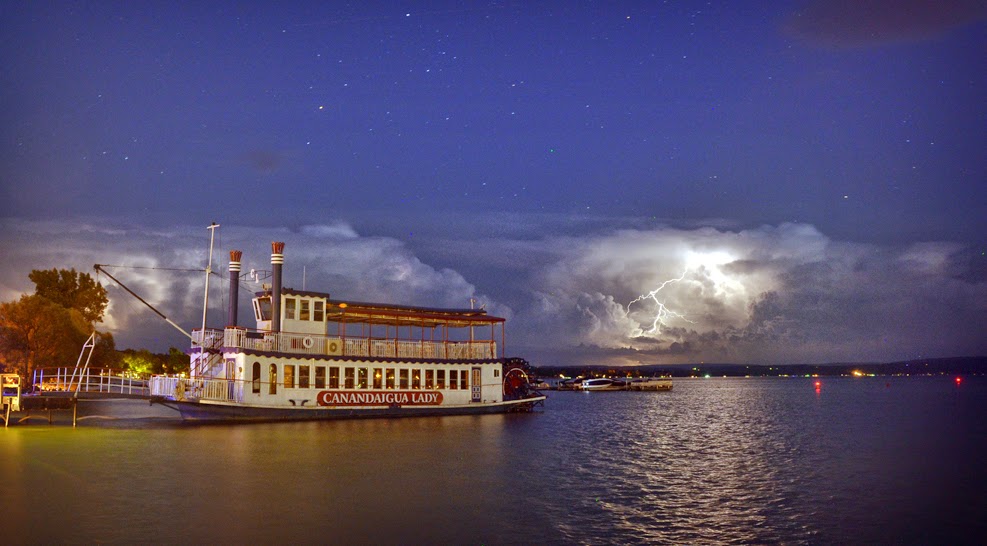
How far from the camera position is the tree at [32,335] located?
196ft

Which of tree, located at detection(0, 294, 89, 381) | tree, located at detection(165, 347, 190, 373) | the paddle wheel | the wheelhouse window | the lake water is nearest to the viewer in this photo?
the lake water

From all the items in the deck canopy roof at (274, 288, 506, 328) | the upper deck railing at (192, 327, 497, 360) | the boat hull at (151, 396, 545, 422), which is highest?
the deck canopy roof at (274, 288, 506, 328)

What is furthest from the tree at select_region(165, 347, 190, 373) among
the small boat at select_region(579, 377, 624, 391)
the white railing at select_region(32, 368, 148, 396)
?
the small boat at select_region(579, 377, 624, 391)

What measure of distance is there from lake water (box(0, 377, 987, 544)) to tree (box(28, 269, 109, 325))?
112 feet

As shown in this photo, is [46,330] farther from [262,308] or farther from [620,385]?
[620,385]

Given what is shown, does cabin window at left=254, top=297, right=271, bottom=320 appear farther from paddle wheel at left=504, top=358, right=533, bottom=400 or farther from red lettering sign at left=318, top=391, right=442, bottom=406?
paddle wheel at left=504, top=358, right=533, bottom=400

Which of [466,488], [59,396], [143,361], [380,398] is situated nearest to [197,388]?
[59,396]

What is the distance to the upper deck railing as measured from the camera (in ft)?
125

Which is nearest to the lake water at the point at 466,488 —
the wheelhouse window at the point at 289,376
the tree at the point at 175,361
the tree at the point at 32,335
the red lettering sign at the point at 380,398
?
the wheelhouse window at the point at 289,376

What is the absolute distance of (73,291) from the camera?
6819cm

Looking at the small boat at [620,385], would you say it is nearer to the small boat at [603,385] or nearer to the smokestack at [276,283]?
the small boat at [603,385]

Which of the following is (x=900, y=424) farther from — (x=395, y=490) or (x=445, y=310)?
(x=395, y=490)

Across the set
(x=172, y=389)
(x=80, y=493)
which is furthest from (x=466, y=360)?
(x=80, y=493)

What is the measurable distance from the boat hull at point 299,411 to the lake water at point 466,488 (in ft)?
3.16
